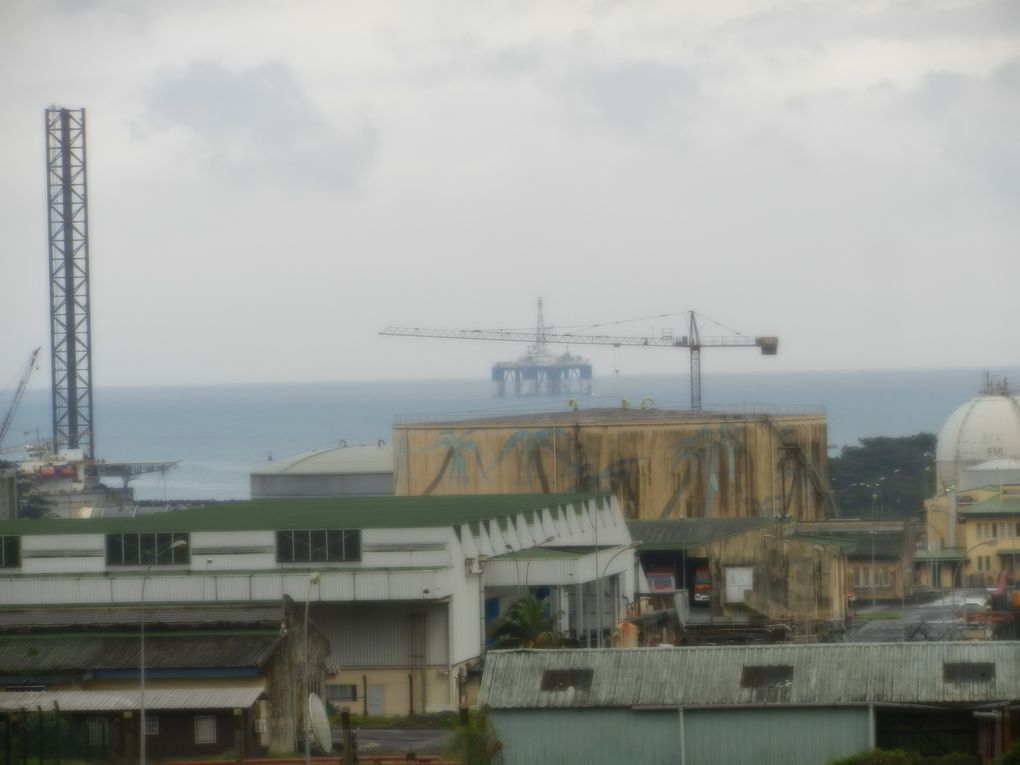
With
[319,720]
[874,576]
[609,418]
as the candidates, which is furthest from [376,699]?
[874,576]

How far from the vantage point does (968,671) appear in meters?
33.7

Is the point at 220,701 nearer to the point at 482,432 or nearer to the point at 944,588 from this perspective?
the point at 482,432

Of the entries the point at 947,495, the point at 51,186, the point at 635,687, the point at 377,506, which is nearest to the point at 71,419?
the point at 51,186

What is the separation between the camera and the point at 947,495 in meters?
97.6

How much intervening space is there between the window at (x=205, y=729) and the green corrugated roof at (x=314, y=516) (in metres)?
10.9

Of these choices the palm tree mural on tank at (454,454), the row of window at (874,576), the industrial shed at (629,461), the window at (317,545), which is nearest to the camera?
the window at (317,545)

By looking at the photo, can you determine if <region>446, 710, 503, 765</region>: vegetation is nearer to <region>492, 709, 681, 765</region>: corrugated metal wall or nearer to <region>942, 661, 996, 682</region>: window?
<region>492, 709, 681, 765</region>: corrugated metal wall

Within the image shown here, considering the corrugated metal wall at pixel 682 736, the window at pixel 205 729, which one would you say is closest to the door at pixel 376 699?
the window at pixel 205 729

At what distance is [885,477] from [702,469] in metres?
71.2

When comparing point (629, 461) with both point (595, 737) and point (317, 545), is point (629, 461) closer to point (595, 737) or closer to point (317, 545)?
point (317, 545)

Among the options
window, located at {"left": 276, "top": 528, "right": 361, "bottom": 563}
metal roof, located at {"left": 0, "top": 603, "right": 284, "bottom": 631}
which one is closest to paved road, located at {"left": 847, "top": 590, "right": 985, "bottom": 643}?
window, located at {"left": 276, "top": 528, "right": 361, "bottom": 563}

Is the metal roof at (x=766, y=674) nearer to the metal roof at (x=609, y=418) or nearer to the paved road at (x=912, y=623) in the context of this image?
the paved road at (x=912, y=623)

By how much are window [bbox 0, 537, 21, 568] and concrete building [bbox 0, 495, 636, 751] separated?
3 cm

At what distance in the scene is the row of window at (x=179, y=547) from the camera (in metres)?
48.9
